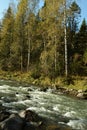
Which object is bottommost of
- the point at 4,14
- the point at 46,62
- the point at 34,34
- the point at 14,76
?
the point at 14,76

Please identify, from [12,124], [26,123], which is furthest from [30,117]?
[12,124]

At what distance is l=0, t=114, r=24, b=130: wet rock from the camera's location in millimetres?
10023

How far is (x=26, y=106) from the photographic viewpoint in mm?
15023

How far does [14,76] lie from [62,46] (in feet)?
22.9

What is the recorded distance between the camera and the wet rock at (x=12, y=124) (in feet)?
32.9

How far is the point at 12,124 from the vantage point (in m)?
10.2

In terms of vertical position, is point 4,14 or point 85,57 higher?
point 4,14

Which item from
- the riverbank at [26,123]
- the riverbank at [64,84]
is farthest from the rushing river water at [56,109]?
the riverbank at [64,84]

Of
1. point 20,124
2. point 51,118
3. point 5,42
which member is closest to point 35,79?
point 5,42

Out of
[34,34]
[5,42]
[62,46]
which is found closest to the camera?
[62,46]

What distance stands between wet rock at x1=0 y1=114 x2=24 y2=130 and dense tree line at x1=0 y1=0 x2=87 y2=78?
16829 mm

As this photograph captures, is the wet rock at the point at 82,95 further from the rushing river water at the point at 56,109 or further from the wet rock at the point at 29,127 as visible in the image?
the wet rock at the point at 29,127

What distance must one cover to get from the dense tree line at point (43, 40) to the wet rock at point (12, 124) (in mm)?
16829

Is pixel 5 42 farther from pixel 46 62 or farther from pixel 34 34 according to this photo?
pixel 46 62
